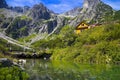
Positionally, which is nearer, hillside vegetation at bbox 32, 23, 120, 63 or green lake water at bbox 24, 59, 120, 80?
green lake water at bbox 24, 59, 120, 80

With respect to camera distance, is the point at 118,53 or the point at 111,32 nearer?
the point at 118,53

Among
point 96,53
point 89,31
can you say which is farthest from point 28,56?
point 96,53

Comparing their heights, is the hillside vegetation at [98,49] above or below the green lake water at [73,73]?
above

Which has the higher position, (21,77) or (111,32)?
(111,32)

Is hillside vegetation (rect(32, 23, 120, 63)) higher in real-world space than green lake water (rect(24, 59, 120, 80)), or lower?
higher

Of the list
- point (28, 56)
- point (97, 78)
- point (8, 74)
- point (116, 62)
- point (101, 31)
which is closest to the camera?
point (8, 74)

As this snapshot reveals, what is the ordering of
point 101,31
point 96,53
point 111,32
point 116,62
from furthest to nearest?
1. point 101,31
2. point 111,32
3. point 96,53
4. point 116,62

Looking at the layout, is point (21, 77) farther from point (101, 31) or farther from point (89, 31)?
point (89, 31)

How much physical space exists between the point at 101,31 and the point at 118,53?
38.4 metres

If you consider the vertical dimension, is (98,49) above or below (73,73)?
above

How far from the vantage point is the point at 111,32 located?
14962 centimetres

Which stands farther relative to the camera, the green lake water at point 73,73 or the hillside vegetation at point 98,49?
the hillside vegetation at point 98,49

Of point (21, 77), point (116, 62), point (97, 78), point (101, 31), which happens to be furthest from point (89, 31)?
point (21, 77)

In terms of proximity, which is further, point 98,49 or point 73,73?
point 98,49
